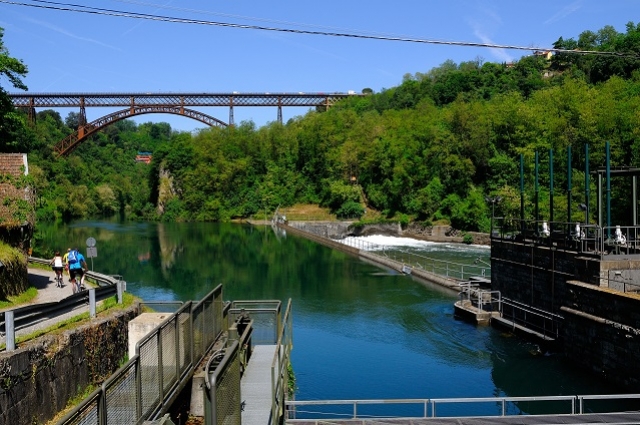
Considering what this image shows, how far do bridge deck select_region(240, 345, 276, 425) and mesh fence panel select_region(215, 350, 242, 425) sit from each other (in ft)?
8.80

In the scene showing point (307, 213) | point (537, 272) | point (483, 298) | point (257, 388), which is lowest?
point (483, 298)

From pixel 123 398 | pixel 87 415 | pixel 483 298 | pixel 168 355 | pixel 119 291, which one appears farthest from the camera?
pixel 483 298

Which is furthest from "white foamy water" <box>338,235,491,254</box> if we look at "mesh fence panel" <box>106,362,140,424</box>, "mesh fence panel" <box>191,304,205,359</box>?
"mesh fence panel" <box>106,362,140,424</box>

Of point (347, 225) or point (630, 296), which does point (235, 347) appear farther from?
point (347, 225)

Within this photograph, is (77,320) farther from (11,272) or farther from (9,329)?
(11,272)

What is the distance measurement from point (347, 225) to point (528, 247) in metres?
48.3

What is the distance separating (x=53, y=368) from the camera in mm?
10547

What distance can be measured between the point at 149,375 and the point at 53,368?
3946 millimetres

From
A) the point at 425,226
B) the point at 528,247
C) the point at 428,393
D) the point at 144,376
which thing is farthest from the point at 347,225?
the point at 144,376

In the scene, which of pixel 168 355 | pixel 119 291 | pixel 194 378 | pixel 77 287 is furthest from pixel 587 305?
pixel 77 287

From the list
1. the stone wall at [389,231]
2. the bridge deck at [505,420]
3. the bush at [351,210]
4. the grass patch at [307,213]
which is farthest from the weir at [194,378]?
the grass patch at [307,213]

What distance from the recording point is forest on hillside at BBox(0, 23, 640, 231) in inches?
1938

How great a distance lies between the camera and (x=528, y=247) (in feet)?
73.2

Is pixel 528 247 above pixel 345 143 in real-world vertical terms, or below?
below
